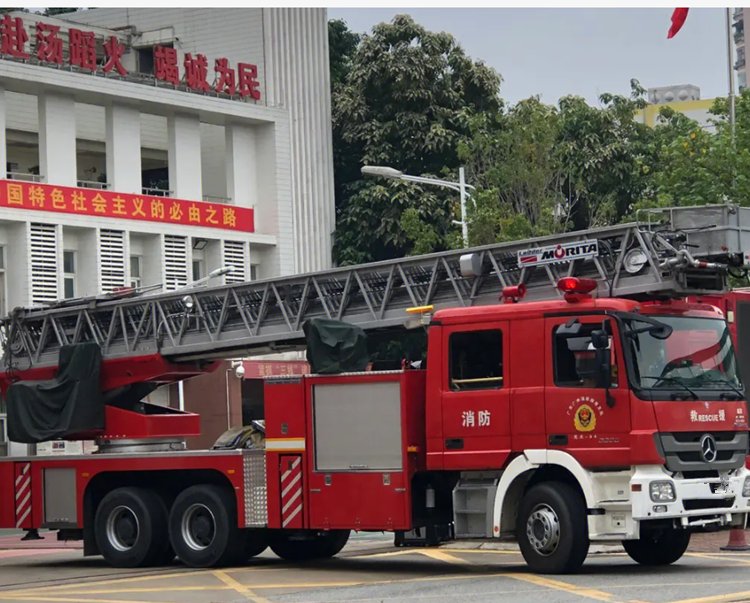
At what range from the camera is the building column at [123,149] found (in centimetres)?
4259

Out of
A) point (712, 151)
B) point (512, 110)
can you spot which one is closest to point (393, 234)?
point (512, 110)

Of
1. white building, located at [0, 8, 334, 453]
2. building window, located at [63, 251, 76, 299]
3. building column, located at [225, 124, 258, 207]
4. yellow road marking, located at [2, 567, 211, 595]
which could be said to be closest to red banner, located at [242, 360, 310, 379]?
white building, located at [0, 8, 334, 453]

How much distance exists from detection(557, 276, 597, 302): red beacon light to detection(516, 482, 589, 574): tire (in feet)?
6.32

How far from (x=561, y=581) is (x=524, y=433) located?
1.64m

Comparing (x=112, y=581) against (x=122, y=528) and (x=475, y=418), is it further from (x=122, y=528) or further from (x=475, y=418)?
(x=475, y=418)

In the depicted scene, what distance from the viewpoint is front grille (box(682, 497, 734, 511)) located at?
51.8 feet

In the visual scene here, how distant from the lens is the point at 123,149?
42875 millimetres

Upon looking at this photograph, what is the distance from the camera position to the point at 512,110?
3969 centimetres

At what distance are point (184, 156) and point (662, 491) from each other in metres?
30.8

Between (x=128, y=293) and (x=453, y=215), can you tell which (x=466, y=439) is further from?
(x=453, y=215)

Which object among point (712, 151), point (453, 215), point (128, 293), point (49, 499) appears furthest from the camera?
point (453, 215)

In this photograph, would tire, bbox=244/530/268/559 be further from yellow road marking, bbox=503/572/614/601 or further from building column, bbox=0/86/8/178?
building column, bbox=0/86/8/178

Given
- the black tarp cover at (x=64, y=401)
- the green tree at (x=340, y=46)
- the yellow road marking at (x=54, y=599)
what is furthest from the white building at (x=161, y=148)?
the yellow road marking at (x=54, y=599)

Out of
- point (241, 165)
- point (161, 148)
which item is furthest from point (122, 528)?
point (161, 148)
